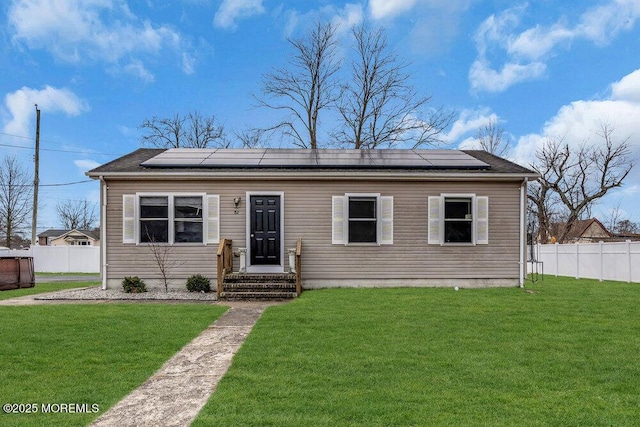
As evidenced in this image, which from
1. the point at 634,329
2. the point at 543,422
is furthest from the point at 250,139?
the point at 543,422

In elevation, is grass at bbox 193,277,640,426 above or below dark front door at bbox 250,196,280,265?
below

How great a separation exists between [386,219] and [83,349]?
7.75 meters

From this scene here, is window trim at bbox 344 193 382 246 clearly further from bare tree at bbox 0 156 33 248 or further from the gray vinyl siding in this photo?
bare tree at bbox 0 156 33 248

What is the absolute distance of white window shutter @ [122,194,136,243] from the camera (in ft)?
36.0

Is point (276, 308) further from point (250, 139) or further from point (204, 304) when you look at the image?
point (250, 139)

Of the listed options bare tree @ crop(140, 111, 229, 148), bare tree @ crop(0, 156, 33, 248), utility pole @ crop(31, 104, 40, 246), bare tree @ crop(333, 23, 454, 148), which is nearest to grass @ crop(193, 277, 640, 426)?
bare tree @ crop(333, 23, 454, 148)

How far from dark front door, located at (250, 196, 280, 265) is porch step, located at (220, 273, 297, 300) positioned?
0.74 metres

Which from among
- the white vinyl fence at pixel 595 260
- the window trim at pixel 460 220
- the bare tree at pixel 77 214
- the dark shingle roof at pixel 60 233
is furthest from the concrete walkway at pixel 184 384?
the bare tree at pixel 77 214

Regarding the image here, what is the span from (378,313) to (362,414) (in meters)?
4.37

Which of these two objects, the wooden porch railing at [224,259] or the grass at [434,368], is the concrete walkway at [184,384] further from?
the wooden porch railing at [224,259]

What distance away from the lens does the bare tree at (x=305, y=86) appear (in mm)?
24594

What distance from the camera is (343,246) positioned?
11258 mm

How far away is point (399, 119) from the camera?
24047mm

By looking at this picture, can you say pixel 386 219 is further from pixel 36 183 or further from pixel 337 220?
pixel 36 183
